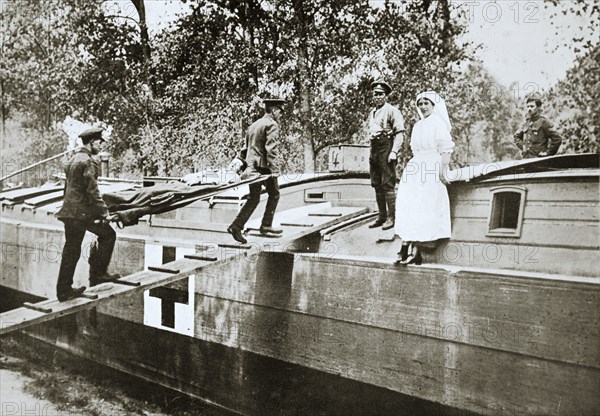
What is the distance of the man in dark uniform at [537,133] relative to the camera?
5762 millimetres

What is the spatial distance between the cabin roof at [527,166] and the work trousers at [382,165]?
3.39 ft

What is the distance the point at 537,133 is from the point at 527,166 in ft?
3.80

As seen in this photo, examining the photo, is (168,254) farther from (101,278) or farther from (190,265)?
(190,265)

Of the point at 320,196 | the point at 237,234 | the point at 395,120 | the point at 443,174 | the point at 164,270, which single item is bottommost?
the point at 164,270

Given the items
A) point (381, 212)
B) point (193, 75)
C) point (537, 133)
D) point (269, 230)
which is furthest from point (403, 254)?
point (193, 75)

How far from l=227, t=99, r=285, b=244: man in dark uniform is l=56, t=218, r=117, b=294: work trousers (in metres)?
1.30

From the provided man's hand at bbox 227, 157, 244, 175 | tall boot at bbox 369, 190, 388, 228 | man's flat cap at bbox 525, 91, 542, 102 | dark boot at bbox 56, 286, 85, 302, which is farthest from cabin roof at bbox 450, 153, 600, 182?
dark boot at bbox 56, 286, 85, 302

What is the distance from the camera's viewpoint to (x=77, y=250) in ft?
18.2

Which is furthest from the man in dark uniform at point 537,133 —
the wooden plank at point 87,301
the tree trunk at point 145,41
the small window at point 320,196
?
the tree trunk at point 145,41

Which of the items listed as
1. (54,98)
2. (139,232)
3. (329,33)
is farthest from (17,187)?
(329,33)

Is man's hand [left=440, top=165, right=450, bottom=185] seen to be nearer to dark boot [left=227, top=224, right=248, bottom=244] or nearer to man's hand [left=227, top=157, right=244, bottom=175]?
dark boot [left=227, top=224, right=248, bottom=244]

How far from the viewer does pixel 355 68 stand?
9.33 m

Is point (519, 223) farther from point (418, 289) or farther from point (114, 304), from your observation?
point (114, 304)

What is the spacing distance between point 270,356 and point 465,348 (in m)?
2.35
